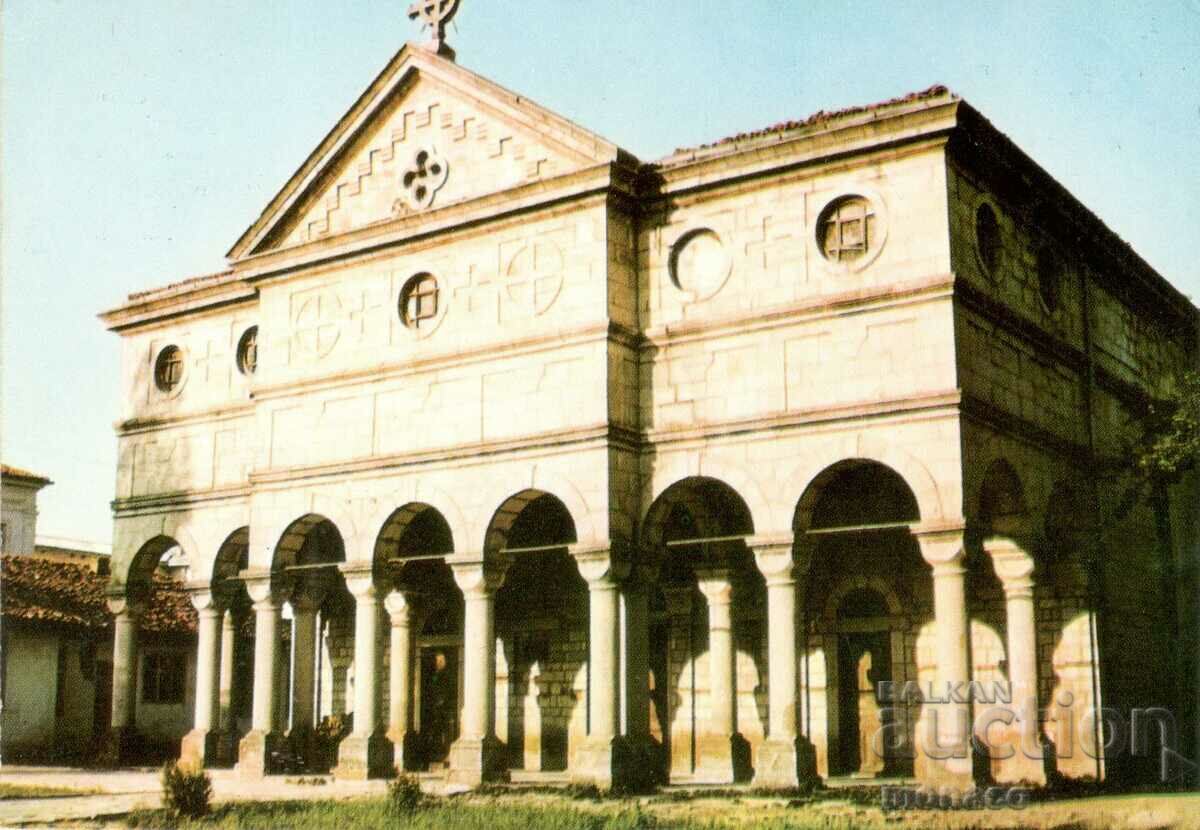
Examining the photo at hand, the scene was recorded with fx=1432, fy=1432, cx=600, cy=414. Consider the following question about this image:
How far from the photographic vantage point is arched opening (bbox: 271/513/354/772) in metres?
24.4

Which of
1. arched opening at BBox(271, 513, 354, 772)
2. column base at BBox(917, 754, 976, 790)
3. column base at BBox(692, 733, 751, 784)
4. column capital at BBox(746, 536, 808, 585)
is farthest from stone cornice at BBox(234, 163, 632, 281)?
column base at BBox(917, 754, 976, 790)

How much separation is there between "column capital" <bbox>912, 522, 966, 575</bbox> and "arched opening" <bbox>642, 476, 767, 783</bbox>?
10.6 feet

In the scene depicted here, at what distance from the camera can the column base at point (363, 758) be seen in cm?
2227

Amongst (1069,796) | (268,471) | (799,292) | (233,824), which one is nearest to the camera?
(233,824)

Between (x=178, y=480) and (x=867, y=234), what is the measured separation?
576 inches

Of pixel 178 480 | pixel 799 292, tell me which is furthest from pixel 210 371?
pixel 799 292

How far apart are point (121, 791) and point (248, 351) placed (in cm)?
891

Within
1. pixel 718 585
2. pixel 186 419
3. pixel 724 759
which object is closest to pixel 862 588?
pixel 718 585

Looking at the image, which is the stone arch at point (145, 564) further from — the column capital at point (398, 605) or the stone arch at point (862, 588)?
the stone arch at point (862, 588)

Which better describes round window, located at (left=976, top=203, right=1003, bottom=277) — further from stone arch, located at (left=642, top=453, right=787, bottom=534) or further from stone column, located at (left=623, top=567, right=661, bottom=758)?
stone column, located at (left=623, top=567, right=661, bottom=758)

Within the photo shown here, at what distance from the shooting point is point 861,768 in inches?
889

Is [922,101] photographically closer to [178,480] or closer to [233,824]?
[233,824]

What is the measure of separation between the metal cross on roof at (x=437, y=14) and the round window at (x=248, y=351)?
6.78 metres

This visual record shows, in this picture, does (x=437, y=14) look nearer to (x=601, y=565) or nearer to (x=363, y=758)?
(x=601, y=565)
